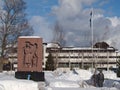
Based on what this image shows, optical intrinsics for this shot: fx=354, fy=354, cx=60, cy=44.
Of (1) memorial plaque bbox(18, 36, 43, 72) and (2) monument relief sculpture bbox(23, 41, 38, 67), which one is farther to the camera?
(2) monument relief sculpture bbox(23, 41, 38, 67)

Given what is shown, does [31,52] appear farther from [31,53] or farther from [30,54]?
[30,54]

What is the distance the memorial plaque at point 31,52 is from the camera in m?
35.2

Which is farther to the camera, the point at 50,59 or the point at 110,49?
the point at 110,49

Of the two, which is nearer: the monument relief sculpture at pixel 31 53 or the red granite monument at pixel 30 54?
the red granite monument at pixel 30 54

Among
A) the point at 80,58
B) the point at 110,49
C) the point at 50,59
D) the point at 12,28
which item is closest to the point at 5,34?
the point at 12,28

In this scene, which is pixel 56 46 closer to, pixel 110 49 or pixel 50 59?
pixel 50 59

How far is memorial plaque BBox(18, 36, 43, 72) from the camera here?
115 ft

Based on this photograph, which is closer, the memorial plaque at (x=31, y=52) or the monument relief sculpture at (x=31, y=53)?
the memorial plaque at (x=31, y=52)

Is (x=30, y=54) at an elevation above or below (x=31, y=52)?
below

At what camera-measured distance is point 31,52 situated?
35344 mm

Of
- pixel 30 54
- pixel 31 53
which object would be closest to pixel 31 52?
pixel 31 53

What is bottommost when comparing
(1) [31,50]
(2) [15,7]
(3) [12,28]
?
(1) [31,50]

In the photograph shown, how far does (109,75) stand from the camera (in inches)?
2120

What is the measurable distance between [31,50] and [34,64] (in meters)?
1.44
